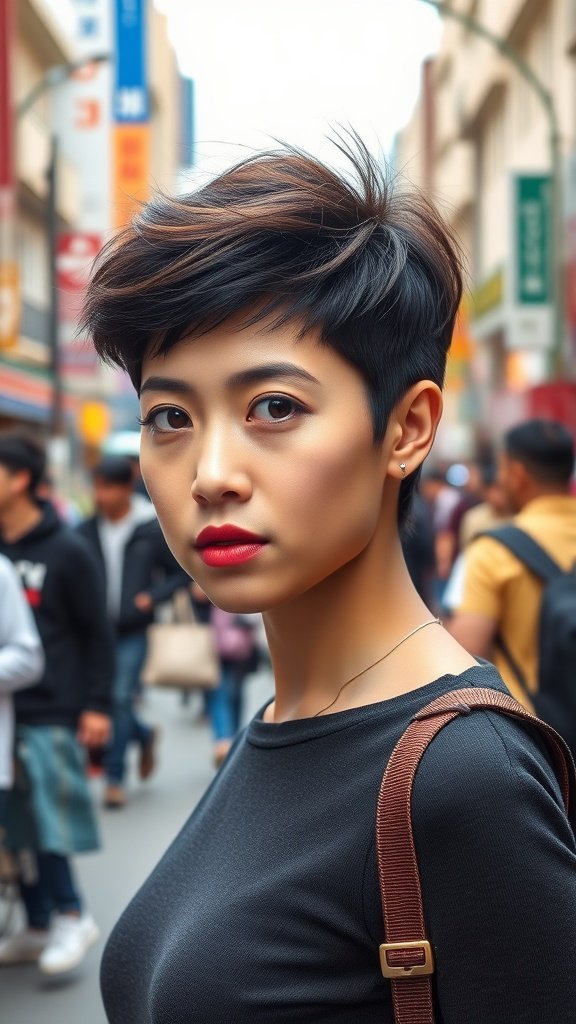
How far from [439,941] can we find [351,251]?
657 millimetres

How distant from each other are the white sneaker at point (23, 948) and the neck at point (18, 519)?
5.09 feet

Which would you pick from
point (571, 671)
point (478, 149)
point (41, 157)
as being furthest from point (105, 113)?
point (571, 671)

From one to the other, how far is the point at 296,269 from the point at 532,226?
17.6 m

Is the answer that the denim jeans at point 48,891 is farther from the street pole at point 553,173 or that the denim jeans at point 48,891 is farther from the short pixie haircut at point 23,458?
the street pole at point 553,173

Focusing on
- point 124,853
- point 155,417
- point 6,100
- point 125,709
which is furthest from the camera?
point 6,100

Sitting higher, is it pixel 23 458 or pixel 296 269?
pixel 296 269

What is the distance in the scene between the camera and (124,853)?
6.86 metres

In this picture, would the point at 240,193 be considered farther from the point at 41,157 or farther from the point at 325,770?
the point at 41,157

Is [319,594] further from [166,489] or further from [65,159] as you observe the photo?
[65,159]

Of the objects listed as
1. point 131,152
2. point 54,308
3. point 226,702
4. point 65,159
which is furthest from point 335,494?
point 65,159

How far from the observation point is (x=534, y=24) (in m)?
25.0

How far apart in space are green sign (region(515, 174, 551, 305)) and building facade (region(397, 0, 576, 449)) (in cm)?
1

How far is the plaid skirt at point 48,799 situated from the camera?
5352 mm

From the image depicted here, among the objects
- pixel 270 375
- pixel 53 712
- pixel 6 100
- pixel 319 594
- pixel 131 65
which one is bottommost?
pixel 53 712
